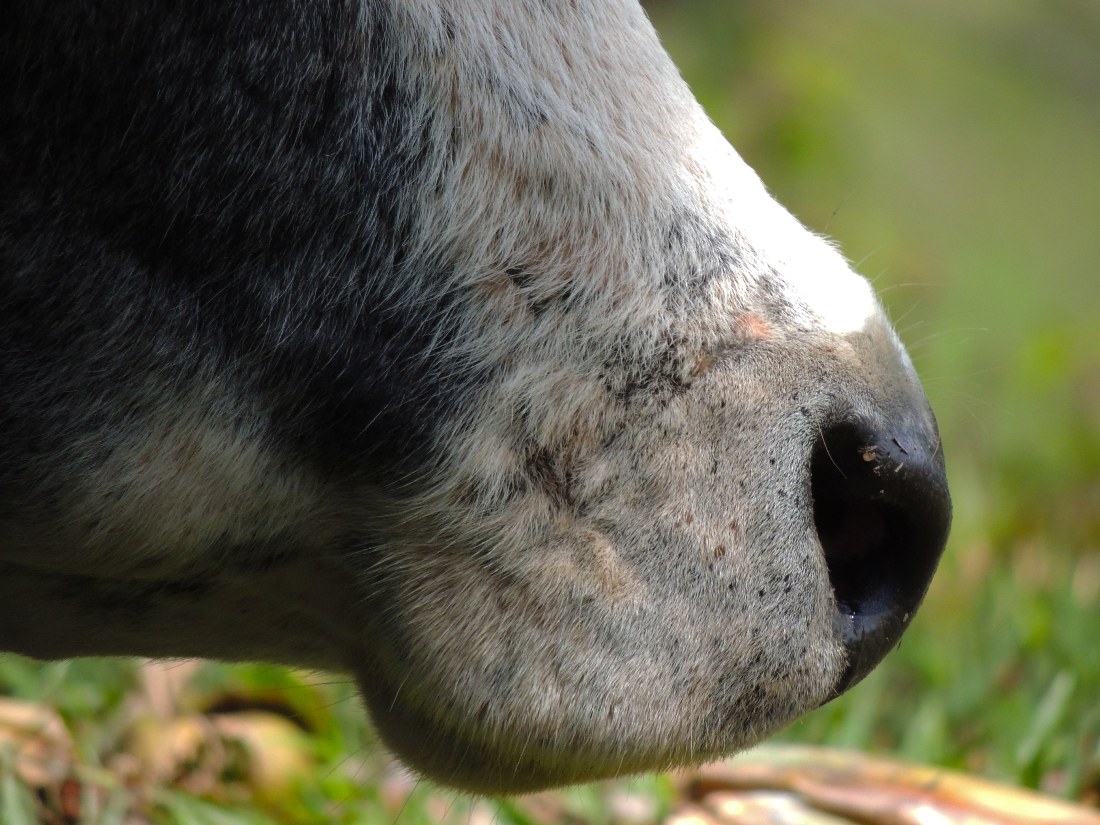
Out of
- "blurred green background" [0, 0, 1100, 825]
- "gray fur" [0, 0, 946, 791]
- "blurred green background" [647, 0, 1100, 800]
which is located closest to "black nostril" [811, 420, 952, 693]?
"gray fur" [0, 0, 946, 791]

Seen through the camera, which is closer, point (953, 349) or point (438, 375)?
point (438, 375)

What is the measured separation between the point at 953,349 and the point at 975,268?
1920mm

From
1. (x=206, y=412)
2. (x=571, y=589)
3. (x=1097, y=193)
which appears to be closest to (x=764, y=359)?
(x=571, y=589)

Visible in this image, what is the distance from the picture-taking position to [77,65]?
146 cm

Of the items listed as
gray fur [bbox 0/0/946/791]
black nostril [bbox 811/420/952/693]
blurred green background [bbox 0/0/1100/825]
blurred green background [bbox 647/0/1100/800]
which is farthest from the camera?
blurred green background [bbox 647/0/1100/800]

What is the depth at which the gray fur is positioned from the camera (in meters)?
1.50

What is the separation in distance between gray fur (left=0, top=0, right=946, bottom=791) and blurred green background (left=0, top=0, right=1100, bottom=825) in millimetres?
674

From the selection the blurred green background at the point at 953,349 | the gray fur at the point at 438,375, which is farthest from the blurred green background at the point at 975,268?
the gray fur at the point at 438,375

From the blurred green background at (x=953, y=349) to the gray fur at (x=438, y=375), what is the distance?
674 mm

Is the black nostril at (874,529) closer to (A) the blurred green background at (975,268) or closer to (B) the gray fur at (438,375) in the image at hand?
(B) the gray fur at (438,375)

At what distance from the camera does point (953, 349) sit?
4715 mm

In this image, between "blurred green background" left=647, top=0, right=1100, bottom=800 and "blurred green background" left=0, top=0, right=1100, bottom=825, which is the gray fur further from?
"blurred green background" left=647, top=0, right=1100, bottom=800

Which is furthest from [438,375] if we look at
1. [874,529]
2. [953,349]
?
[953,349]

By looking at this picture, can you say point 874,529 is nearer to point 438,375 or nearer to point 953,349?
point 438,375
